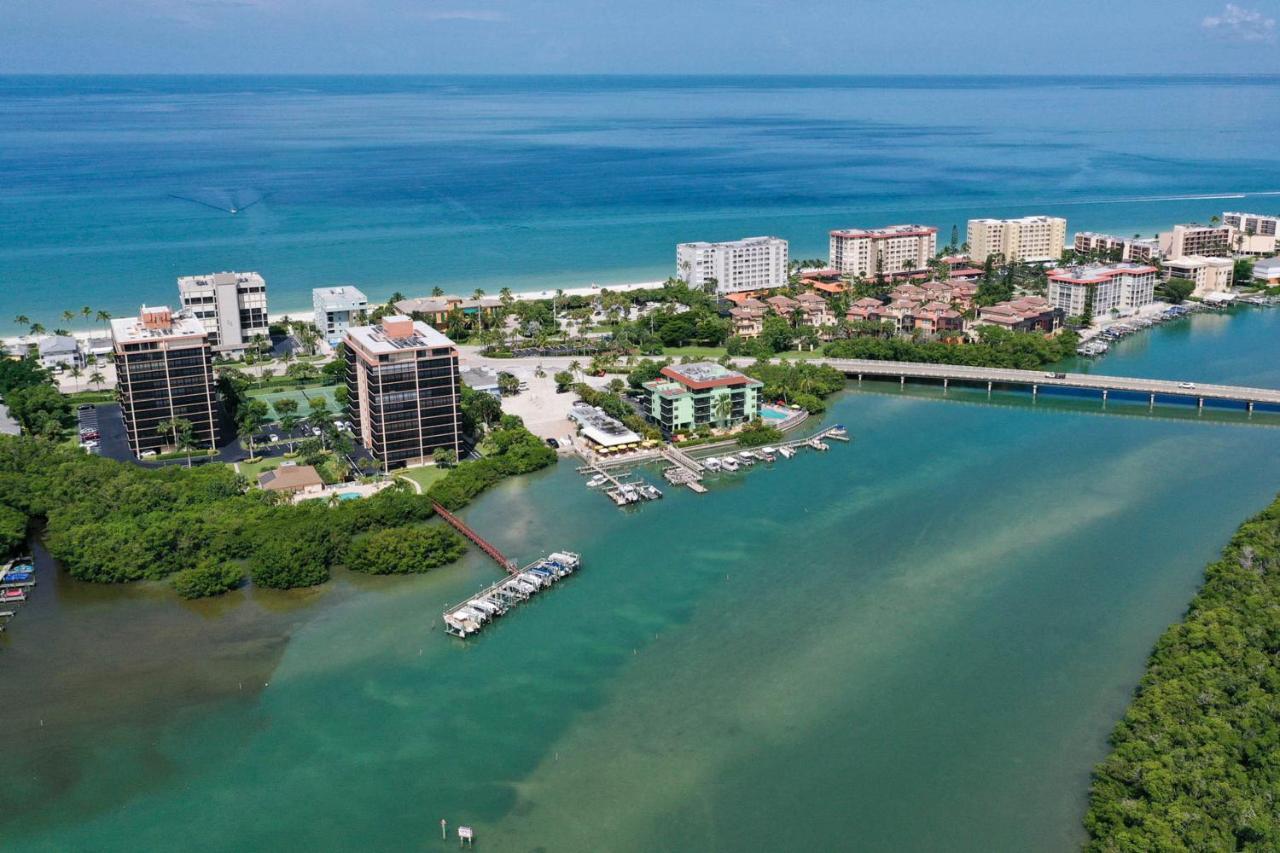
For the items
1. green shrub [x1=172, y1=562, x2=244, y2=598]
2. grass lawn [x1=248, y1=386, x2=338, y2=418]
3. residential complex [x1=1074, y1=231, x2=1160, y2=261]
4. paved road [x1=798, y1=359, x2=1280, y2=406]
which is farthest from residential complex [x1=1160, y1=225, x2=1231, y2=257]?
green shrub [x1=172, y1=562, x2=244, y2=598]

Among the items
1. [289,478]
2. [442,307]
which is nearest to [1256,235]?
[442,307]

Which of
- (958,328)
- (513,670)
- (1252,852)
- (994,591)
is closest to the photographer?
(1252,852)

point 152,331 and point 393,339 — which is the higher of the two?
point 152,331

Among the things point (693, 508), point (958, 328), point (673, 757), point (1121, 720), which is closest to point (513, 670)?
point (673, 757)

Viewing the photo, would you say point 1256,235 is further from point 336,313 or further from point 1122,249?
point 336,313

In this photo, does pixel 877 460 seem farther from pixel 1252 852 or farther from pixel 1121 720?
pixel 1252 852

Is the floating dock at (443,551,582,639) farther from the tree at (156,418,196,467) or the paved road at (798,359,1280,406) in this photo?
the paved road at (798,359,1280,406)

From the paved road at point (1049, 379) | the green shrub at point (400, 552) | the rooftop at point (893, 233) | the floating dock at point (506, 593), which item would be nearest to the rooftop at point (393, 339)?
the green shrub at point (400, 552)
